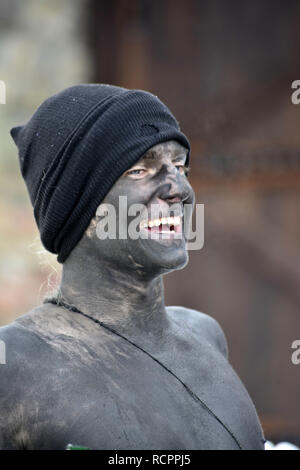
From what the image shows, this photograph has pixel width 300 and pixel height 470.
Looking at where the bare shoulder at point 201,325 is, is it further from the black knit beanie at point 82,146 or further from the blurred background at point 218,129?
the blurred background at point 218,129

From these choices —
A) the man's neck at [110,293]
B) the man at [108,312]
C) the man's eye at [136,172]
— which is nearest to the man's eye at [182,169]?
the man at [108,312]

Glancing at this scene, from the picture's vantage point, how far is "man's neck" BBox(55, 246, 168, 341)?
73.4 inches

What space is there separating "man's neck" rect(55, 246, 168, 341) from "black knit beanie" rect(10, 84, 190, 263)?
2.7 inches

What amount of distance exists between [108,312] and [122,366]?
0.15 m

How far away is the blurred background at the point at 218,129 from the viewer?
13.5 feet

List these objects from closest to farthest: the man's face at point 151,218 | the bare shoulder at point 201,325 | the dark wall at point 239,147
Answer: the man's face at point 151,218
the bare shoulder at point 201,325
the dark wall at point 239,147

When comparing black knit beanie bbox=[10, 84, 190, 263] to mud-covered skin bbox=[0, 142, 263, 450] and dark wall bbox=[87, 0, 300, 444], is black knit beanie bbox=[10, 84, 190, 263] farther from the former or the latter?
dark wall bbox=[87, 0, 300, 444]

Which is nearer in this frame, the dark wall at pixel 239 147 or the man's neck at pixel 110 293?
the man's neck at pixel 110 293

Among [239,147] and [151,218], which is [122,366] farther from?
[239,147]

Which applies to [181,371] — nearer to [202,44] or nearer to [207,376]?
[207,376]

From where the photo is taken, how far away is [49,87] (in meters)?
4.35

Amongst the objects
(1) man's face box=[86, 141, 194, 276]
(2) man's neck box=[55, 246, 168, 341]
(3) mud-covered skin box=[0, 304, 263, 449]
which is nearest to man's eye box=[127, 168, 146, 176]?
(1) man's face box=[86, 141, 194, 276]

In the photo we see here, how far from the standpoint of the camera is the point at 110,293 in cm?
186

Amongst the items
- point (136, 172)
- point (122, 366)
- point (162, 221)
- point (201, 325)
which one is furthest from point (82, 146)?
point (201, 325)
